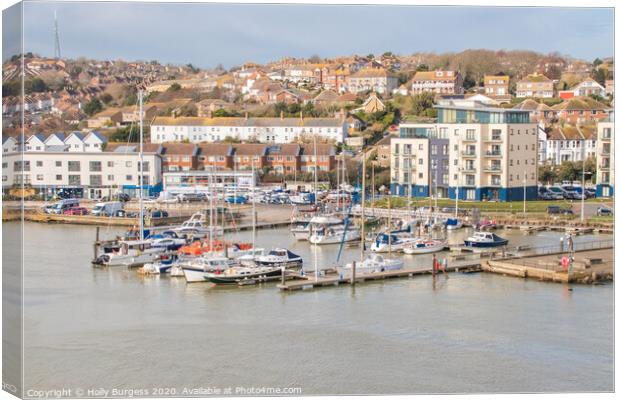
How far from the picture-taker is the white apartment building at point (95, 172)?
11750 millimetres

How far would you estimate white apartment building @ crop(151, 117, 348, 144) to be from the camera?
51.0 ft

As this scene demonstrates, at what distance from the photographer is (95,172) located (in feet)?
42.6

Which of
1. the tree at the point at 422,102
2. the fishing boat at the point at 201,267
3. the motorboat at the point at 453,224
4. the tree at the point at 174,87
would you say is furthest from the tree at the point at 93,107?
the fishing boat at the point at 201,267

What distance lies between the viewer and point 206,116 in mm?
16672

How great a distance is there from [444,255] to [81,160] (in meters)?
4.51

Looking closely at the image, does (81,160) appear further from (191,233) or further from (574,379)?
(574,379)

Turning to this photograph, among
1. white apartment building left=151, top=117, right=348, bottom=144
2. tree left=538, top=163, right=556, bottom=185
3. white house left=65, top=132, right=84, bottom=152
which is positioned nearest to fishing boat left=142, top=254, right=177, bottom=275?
white house left=65, top=132, right=84, bottom=152

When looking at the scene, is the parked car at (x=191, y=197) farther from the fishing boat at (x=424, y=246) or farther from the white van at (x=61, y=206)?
the fishing boat at (x=424, y=246)

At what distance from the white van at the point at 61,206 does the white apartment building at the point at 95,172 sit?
12 centimetres

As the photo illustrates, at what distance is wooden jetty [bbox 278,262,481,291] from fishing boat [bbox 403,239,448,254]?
1007mm

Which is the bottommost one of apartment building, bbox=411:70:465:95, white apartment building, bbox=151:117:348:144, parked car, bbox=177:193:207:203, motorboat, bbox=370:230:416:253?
motorboat, bbox=370:230:416:253

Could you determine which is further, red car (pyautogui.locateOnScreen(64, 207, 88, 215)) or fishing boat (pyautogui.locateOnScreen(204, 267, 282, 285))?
red car (pyautogui.locateOnScreen(64, 207, 88, 215))

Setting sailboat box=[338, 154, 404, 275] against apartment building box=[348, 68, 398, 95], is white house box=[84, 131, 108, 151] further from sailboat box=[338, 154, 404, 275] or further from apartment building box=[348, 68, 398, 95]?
sailboat box=[338, 154, 404, 275]

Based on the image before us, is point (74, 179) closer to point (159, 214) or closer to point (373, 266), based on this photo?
point (159, 214)
